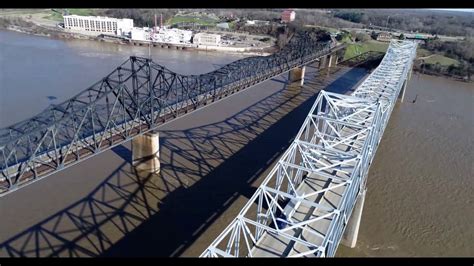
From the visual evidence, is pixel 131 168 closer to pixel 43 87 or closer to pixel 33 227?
pixel 33 227

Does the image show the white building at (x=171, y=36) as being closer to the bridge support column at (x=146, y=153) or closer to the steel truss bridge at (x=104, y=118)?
the steel truss bridge at (x=104, y=118)

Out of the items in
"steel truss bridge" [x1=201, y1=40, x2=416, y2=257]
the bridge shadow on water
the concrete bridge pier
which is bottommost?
the bridge shadow on water

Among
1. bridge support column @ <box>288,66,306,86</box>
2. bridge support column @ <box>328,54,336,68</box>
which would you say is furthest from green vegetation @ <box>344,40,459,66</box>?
bridge support column @ <box>288,66,306,86</box>

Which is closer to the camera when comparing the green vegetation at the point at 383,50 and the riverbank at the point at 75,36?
the green vegetation at the point at 383,50

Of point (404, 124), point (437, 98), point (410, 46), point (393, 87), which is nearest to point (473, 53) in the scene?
point (410, 46)

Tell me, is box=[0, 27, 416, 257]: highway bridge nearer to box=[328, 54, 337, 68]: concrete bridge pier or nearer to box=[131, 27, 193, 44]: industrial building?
box=[328, 54, 337, 68]: concrete bridge pier

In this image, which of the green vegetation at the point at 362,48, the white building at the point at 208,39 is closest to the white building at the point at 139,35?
the white building at the point at 208,39

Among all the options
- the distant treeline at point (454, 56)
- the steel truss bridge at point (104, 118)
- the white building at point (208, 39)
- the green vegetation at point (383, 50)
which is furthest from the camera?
the white building at point (208, 39)
